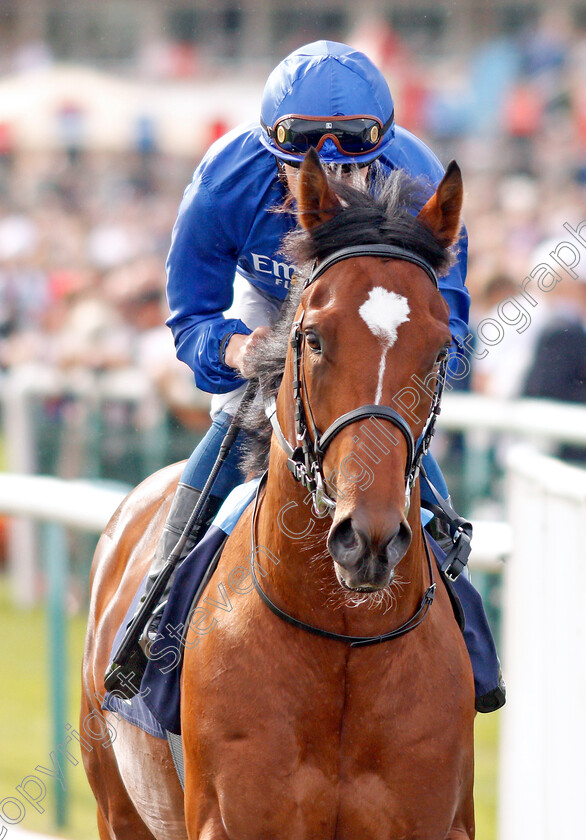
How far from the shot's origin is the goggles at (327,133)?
2.85 metres

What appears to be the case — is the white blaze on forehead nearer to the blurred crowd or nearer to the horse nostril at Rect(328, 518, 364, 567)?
the horse nostril at Rect(328, 518, 364, 567)

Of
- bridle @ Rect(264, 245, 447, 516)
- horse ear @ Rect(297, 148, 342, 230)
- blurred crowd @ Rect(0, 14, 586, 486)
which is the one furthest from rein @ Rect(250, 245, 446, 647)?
blurred crowd @ Rect(0, 14, 586, 486)

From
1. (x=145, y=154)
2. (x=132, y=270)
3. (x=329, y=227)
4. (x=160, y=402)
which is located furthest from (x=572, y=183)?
(x=329, y=227)

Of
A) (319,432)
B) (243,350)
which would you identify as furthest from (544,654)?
(319,432)

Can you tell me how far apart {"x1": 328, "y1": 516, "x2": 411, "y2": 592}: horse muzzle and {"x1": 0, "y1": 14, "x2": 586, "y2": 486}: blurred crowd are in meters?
2.75

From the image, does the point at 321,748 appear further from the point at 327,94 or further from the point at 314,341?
the point at 327,94

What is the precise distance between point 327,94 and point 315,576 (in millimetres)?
1203

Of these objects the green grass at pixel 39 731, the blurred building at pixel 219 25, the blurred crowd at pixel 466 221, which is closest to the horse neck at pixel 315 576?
the blurred crowd at pixel 466 221

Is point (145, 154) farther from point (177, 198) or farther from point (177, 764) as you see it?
point (177, 764)

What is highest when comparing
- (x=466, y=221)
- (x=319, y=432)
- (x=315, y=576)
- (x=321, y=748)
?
(x=319, y=432)

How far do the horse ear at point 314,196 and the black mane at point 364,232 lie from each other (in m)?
0.03

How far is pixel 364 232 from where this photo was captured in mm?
2459

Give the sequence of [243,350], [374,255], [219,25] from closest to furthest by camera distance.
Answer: [374,255] → [243,350] → [219,25]

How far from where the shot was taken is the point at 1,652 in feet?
24.8
